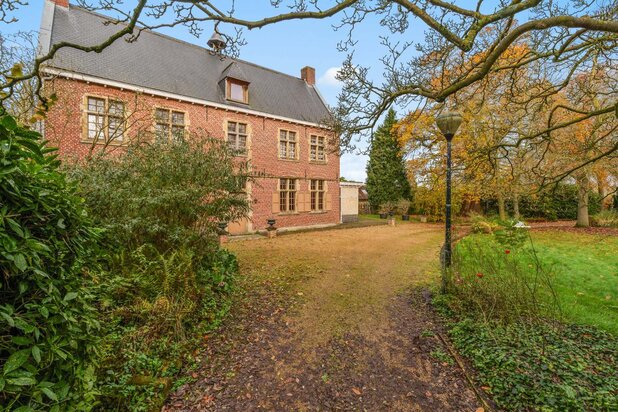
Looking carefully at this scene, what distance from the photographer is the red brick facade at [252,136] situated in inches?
378

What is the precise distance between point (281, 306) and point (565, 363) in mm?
3729

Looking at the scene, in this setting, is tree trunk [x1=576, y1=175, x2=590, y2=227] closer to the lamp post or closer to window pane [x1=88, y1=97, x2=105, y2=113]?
the lamp post

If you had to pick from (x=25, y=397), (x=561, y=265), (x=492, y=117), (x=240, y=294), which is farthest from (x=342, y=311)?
(x=492, y=117)

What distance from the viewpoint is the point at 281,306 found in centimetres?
493

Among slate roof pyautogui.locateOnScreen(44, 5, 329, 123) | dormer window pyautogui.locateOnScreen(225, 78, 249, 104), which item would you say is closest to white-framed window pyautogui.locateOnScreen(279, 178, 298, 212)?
slate roof pyautogui.locateOnScreen(44, 5, 329, 123)

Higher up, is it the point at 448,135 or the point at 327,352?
the point at 448,135

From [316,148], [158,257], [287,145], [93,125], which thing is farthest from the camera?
[316,148]

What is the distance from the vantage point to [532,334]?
3.49 meters

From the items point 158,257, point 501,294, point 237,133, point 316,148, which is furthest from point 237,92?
point 501,294

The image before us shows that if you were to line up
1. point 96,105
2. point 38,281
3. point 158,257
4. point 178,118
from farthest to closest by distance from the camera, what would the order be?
point 178,118 → point 96,105 → point 158,257 → point 38,281

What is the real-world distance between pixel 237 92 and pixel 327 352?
13455 mm

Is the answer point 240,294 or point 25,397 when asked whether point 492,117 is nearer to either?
point 240,294

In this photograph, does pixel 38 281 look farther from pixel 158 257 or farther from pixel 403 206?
pixel 403 206

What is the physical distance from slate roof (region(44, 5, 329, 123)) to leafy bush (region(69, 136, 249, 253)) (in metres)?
4.23
